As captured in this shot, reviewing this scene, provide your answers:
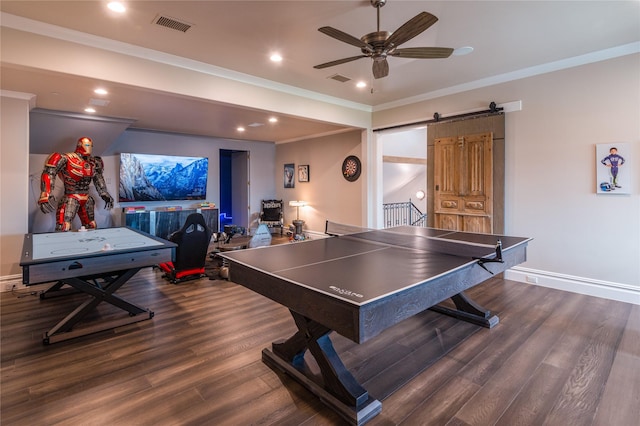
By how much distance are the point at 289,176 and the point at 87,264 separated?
Answer: 6.38 meters

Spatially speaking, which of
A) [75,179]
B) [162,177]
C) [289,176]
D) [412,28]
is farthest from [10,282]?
[289,176]

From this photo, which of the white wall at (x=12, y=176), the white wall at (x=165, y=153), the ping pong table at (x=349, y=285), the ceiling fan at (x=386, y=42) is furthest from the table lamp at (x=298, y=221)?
the ceiling fan at (x=386, y=42)

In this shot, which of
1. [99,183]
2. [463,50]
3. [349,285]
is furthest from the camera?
[99,183]

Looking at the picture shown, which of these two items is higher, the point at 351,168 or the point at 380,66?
the point at 380,66

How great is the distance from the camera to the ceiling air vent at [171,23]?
2.88 meters

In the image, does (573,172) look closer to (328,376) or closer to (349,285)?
(349,285)

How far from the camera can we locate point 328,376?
2043mm

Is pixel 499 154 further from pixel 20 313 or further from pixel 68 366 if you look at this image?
pixel 20 313

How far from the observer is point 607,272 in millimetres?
3807

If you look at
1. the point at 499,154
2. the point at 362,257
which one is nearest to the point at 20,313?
the point at 362,257

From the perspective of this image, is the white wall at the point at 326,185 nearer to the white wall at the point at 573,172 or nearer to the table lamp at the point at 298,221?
the table lamp at the point at 298,221

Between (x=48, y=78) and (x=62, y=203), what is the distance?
79.6 inches

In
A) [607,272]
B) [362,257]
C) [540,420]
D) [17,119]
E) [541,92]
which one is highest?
[541,92]

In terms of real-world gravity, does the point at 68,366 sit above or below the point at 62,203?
below
